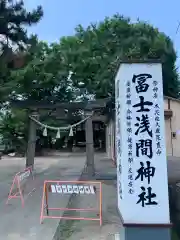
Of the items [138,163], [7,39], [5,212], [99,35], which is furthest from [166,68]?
[138,163]

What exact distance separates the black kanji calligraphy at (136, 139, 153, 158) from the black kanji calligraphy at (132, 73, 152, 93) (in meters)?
0.67

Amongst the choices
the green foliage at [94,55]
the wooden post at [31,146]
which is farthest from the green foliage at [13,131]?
the wooden post at [31,146]

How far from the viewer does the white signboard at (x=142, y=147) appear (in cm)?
393

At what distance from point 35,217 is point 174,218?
9.89ft

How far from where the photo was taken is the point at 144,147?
13.1 ft

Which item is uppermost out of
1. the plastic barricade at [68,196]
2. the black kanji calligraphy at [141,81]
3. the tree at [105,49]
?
the tree at [105,49]

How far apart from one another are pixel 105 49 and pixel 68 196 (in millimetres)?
11546

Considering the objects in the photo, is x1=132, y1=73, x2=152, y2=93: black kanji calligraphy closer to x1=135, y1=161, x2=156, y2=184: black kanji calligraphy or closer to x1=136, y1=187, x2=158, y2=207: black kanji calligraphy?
x1=135, y1=161, x2=156, y2=184: black kanji calligraphy

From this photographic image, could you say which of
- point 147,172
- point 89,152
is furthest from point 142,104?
point 89,152

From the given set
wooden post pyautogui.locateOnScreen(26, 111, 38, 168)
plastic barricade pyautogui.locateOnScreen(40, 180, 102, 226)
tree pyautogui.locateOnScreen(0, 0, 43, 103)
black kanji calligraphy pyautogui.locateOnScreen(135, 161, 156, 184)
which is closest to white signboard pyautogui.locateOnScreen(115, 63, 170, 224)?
black kanji calligraphy pyautogui.locateOnScreen(135, 161, 156, 184)

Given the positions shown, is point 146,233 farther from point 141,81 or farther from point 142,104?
point 141,81

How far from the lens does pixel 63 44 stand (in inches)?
874

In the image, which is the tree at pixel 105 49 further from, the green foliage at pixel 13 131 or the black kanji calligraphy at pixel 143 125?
the black kanji calligraphy at pixel 143 125

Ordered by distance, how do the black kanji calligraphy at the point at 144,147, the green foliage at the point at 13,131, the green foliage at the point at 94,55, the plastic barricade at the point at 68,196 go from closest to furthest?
the black kanji calligraphy at the point at 144,147 < the plastic barricade at the point at 68,196 < the green foliage at the point at 94,55 < the green foliage at the point at 13,131
